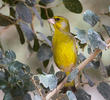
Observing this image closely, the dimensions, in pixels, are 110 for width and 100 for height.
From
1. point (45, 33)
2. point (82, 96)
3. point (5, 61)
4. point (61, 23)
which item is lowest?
point (45, 33)

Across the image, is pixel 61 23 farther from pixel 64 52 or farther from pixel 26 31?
pixel 26 31

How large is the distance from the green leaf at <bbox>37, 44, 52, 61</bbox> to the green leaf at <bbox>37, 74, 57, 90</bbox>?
38 cm

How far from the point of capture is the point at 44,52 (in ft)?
4.46

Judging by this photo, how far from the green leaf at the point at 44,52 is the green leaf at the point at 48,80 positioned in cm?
38

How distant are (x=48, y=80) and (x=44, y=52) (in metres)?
0.42

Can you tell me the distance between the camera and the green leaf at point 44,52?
135 centimetres

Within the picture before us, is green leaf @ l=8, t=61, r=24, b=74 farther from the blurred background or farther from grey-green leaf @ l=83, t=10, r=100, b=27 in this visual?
the blurred background

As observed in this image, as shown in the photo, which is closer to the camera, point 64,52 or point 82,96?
point 82,96

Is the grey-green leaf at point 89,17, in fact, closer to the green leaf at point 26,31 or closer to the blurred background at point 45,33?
the green leaf at point 26,31

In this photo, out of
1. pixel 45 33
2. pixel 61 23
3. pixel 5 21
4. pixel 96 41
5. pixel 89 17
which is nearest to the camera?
pixel 96 41

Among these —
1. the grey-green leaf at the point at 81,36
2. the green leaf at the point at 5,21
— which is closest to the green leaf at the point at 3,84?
the grey-green leaf at the point at 81,36

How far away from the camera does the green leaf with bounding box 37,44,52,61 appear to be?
1351 mm

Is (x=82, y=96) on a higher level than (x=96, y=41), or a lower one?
lower

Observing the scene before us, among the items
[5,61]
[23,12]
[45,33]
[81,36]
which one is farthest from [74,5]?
[45,33]
